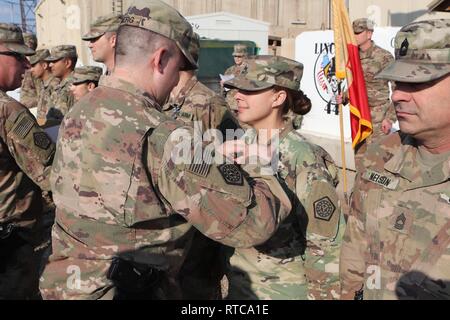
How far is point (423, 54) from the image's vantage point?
1851 mm

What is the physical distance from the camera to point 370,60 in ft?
23.5

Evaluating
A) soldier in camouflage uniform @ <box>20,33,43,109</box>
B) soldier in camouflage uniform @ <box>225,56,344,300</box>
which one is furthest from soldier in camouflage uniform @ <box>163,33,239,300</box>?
soldier in camouflage uniform @ <box>20,33,43,109</box>

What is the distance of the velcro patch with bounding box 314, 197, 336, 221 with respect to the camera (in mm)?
2422

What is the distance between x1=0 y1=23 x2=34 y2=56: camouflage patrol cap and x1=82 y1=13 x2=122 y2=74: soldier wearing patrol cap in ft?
2.20

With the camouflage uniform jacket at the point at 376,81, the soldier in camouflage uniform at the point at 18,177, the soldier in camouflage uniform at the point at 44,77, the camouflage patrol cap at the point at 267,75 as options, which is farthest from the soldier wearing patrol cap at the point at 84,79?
the camouflage uniform jacket at the point at 376,81

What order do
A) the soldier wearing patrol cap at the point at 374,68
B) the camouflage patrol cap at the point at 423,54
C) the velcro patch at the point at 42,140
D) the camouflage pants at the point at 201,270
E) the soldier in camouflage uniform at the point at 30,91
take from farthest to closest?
1. the soldier in camouflage uniform at the point at 30,91
2. the soldier wearing patrol cap at the point at 374,68
3. the velcro patch at the point at 42,140
4. the camouflage pants at the point at 201,270
5. the camouflage patrol cap at the point at 423,54

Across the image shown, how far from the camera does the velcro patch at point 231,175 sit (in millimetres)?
1896

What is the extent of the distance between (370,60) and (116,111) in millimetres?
5957

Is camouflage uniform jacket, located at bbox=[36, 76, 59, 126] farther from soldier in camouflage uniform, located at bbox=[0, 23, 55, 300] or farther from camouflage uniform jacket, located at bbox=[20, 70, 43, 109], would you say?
soldier in camouflage uniform, located at bbox=[0, 23, 55, 300]

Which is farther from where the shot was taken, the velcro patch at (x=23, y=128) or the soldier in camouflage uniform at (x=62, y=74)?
the soldier in camouflage uniform at (x=62, y=74)

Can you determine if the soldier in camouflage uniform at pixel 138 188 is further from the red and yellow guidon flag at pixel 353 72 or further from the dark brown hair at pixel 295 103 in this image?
the red and yellow guidon flag at pixel 353 72

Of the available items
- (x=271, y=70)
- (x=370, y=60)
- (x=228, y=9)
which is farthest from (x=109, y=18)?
(x=228, y=9)

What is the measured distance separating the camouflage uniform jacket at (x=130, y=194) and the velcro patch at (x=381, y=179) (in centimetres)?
39
